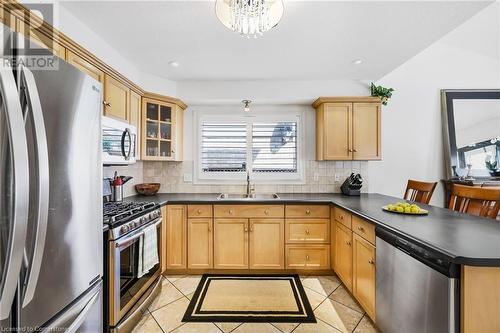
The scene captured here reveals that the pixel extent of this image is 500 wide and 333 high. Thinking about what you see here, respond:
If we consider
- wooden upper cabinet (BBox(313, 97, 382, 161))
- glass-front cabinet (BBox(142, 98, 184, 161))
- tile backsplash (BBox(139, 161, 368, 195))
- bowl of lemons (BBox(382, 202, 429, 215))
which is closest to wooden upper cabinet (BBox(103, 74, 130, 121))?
glass-front cabinet (BBox(142, 98, 184, 161))

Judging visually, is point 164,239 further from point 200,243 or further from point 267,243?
point 267,243

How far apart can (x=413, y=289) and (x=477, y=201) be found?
1362 millimetres

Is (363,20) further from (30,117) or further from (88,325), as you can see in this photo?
(88,325)

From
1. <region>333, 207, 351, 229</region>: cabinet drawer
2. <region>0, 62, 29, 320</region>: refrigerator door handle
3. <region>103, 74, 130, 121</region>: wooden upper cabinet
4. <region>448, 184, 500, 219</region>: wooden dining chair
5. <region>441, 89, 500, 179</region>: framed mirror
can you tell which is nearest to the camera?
<region>0, 62, 29, 320</region>: refrigerator door handle

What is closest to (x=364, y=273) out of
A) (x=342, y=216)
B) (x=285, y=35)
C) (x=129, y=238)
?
(x=342, y=216)

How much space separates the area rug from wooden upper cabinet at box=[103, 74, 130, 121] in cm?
201

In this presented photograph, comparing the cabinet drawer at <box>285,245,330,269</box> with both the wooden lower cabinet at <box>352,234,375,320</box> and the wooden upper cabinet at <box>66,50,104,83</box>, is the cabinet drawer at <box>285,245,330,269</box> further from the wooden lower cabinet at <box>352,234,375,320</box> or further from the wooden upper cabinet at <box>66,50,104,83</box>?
the wooden upper cabinet at <box>66,50,104,83</box>

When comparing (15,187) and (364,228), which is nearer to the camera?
(15,187)

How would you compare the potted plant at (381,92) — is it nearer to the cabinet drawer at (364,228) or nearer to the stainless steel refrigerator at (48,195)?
the cabinet drawer at (364,228)

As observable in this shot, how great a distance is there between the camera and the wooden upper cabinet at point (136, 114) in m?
2.58

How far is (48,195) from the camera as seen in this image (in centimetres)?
94

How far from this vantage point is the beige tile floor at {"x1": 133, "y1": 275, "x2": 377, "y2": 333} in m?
1.89

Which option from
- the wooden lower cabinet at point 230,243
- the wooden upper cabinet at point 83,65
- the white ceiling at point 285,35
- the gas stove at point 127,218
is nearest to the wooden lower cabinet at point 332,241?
the wooden lower cabinet at point 230,243

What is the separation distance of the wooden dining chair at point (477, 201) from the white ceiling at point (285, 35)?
140cm
